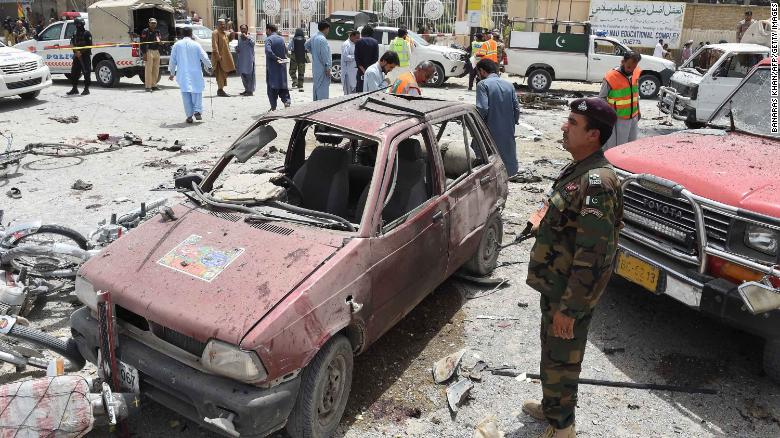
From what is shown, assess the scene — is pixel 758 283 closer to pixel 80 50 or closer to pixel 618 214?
pixel 618 214

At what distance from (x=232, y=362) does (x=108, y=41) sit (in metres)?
16.6

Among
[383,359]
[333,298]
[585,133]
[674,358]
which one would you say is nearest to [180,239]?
[333,298]

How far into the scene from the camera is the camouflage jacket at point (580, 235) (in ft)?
9.21

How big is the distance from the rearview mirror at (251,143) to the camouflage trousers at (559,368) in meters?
2.16

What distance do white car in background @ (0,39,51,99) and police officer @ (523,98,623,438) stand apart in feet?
41.7

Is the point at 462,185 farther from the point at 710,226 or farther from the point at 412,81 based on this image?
the point at 412,81

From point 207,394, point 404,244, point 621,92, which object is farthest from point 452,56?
point 207,394

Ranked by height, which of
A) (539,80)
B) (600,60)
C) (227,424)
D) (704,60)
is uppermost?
(704,60)

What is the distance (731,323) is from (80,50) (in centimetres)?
1488

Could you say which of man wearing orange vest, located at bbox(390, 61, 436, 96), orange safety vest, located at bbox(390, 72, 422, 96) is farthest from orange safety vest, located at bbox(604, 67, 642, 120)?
orange safety vest, located at bbox(390, 72, 422, 96)

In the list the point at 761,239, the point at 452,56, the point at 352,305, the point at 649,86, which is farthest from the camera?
Answer: the point at 452,56

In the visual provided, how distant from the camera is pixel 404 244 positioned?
149 inches

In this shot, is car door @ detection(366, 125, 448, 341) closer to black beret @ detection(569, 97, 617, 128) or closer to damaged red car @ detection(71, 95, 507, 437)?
damaged red car @ detection(71, 95, 507, 437)

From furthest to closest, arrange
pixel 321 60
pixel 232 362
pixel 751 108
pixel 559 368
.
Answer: pixel 321 60, pixel 751 108, pixel 559 368, pixel 232 362
